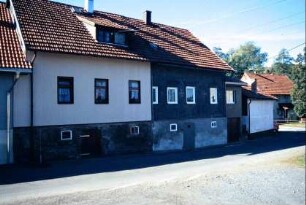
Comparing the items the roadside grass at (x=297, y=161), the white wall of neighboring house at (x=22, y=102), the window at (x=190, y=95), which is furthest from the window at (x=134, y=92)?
the roadside grass at (x=297, y=161)

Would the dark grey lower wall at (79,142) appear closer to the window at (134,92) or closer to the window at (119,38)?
the window at (134,92)

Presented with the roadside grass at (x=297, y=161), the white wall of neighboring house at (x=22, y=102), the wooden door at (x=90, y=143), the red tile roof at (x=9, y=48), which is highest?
the red tile roof at (x=9, y=48)

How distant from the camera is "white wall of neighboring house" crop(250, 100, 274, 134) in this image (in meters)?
33.3

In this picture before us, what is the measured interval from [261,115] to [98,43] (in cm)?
2089

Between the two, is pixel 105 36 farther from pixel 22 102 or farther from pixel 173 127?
pixel 173 127

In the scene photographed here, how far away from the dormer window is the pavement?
278 inches

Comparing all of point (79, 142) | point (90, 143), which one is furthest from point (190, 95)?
point (79, 142)

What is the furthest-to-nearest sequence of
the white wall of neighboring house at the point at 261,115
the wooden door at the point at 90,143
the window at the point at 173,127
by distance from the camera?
the white wall of neighboring house at the point at 261,115 < the window at the point at 173,127 < the wooden door at the point at 90,143

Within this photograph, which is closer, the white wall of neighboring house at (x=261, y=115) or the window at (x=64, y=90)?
the window at (x=64, y=90)

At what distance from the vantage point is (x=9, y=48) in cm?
1712

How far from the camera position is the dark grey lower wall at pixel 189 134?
74.5ft

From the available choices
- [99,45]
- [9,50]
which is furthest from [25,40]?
[99,45]

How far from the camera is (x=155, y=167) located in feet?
53.0

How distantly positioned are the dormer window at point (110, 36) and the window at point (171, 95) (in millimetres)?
4512
